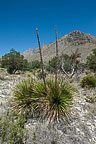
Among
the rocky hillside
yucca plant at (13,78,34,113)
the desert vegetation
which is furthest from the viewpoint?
the rocky hillside

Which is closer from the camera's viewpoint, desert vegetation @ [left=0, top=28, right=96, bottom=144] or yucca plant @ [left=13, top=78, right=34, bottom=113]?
desert vegetation @ [left=0, top=28, right=96, bottom=144]

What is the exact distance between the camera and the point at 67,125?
306cm

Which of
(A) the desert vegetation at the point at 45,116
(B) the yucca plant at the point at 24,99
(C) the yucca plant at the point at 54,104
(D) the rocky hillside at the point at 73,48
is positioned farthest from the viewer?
(D) the rocky hillside at the point at 73,48

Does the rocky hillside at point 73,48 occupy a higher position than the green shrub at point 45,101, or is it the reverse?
the rocky hillside at point 73,48

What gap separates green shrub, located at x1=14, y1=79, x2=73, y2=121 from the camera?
133 inches

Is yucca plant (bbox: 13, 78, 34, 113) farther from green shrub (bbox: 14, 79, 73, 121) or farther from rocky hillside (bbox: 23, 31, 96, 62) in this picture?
rocky hillside (bbox: 23, 31, 96, 62)

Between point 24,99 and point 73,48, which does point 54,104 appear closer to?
point 24,99

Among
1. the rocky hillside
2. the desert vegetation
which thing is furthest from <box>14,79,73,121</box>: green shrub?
the rocky hillside

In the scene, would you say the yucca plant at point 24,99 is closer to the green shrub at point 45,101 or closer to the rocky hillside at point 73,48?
the green shrub at point 45,101

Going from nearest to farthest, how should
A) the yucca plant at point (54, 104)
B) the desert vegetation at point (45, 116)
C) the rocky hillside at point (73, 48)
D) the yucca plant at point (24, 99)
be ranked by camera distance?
1. the desert vegetation at point (45, 116)
2. the yucca plant at point (54, 104)
3. the yucca plant at point (24, 99)
4. the rocky hillside at point (73, 48)

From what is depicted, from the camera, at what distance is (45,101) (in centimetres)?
354

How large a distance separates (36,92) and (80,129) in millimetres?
2006

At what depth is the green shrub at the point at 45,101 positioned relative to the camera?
3.37 metres

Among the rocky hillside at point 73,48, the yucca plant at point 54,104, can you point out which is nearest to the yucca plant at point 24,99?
the yucca plant at point 54,104
